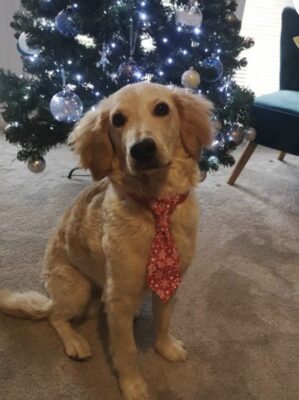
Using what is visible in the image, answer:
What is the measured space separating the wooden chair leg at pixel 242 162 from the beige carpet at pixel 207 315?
13cm

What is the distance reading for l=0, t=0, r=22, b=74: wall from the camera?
3060 mm

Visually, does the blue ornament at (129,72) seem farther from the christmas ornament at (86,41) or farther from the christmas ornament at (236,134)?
the christmas ornament at (236,134)

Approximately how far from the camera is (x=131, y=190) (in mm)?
1184

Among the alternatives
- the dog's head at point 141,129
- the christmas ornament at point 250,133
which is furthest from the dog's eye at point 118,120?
the christmas ornament at point 250,133

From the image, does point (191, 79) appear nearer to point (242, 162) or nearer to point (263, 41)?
point (242, 162)

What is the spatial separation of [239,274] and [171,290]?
71cm

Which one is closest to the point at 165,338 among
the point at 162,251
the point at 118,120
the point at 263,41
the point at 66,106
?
the point at 162,251

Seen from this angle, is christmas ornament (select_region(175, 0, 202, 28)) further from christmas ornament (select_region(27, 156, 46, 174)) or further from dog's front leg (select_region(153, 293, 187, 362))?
dog's front leg (select_region(153, 293, 187, 362))

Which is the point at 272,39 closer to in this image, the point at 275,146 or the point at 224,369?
the point at 275,146

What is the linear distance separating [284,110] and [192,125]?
133 cm

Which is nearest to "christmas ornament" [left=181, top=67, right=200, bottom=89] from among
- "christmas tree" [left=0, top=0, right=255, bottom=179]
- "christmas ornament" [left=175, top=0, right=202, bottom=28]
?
"christmas tree" [left=0, top=0, right=255, bottom=179]

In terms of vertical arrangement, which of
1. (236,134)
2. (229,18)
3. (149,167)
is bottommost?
(236,134)

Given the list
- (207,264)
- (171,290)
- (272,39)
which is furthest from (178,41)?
(272,39)

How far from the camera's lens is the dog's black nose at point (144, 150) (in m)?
1.01
